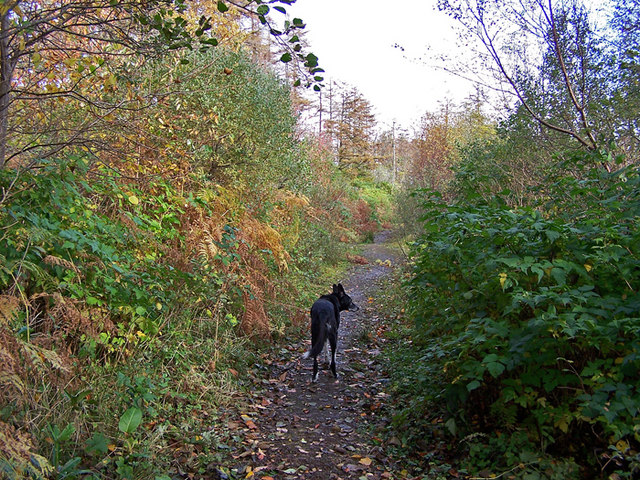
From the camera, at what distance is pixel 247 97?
359 inches

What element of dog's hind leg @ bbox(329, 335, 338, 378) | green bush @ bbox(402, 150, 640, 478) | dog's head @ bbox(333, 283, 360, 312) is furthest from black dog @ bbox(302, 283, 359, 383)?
green bush @ bbox(402, 150, 640, 478)

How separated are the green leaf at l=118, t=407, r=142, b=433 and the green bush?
288 centimetres

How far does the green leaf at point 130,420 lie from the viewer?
12.5 ft

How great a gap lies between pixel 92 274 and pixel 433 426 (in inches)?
148

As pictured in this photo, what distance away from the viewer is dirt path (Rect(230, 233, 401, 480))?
161 inches

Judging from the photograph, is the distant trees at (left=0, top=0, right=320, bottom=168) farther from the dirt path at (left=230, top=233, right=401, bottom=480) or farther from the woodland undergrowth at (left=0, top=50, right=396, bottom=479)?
the dirt path at (left=230, top=233, right=401, bottom=480)

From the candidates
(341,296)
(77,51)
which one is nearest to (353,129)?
(341,296)

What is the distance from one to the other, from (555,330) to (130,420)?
3639mm

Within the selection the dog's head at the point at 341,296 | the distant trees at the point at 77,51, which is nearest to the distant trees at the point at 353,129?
the dog's head at the point at 341,296

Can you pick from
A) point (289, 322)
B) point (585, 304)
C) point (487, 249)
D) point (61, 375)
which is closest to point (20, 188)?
point (61, 375)

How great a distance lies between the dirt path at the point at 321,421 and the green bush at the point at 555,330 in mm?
1076

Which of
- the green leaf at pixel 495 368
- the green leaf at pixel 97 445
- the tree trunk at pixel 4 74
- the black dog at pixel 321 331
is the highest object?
the tree trunk at pixel 4 74

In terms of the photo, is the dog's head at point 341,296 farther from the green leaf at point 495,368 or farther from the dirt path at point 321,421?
the green leaf at point 495,368

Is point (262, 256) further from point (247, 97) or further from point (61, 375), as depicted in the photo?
point (61, 375)
